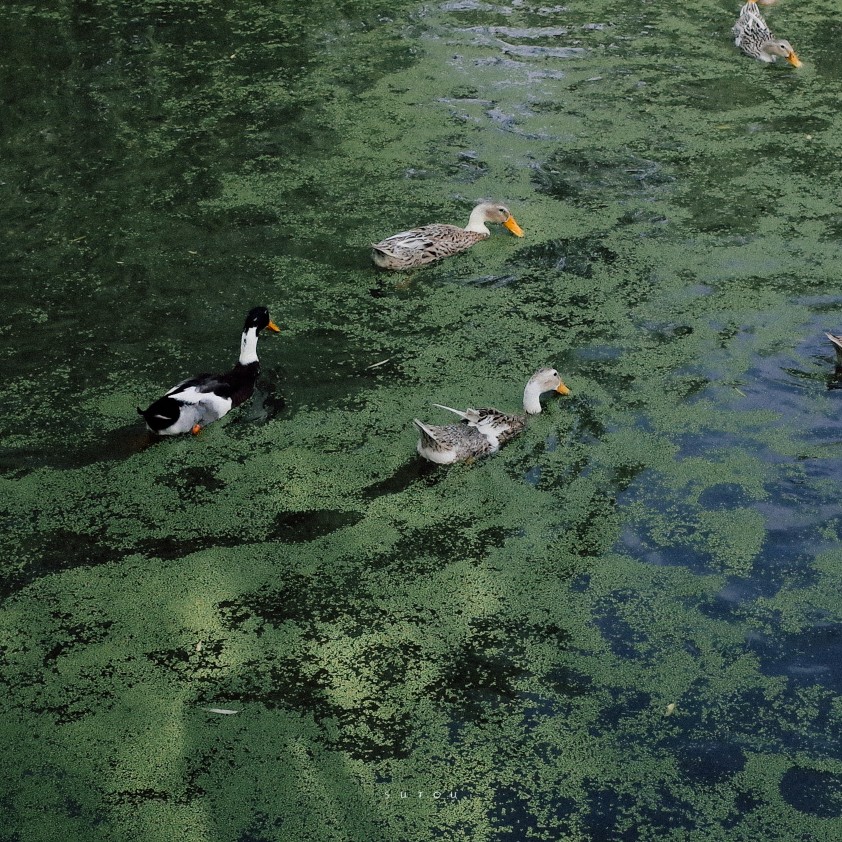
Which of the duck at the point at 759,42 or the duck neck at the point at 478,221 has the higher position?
the duck at the point at 759,42

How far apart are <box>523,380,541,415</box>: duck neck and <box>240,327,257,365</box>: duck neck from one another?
104 centimetres

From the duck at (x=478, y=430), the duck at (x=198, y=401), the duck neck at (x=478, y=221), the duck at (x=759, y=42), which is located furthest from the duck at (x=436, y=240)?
the duck at (x=759, y=42)

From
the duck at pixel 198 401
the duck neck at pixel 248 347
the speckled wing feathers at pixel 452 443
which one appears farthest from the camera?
the duck neck at pixel 248 347

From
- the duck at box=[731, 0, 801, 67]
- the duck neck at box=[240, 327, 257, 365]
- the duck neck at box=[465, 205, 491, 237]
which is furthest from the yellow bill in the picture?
the duck at box=[731, 0, 801, 67]

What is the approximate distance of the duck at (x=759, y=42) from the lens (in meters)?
6.88

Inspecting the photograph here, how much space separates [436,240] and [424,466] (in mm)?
1492

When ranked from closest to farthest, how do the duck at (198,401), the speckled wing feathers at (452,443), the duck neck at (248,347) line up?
the speckled wing feathers at (452,443) → the duck at (198,401) → the duck neck at (248,347)

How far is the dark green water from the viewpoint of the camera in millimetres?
2883

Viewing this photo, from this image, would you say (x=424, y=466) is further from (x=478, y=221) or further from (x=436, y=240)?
(x=478, y=221)

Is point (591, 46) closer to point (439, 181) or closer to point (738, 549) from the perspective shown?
point (439, 181)

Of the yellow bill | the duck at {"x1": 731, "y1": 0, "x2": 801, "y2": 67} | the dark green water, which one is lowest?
the dark green water

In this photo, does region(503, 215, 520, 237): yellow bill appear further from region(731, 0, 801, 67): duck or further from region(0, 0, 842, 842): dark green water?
region(731, 0, 801, 67): duck

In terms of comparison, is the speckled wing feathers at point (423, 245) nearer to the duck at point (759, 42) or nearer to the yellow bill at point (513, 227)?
the yellow bill at point (513, 227)

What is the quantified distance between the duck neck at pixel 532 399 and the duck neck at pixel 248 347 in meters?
1.04
